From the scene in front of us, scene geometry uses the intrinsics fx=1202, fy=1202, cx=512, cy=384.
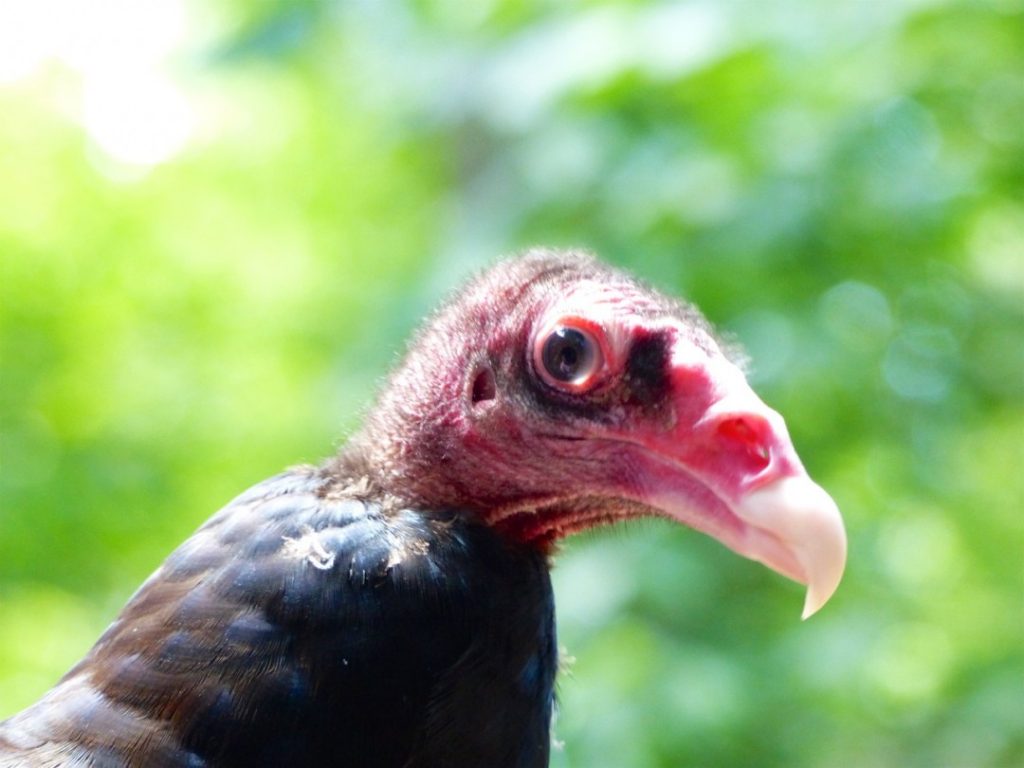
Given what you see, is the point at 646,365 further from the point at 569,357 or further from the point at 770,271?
the point at 770,271

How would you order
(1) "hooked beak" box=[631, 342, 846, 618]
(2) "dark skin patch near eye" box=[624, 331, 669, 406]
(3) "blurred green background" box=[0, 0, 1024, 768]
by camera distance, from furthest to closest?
(3) "blurred green background" box=[0, 0, 1024, 768] < (2) "dark skin patch near eye" box=[624, 331, 669, 406] < (1) "hooked beak" box=[631, 342, 846, 618]

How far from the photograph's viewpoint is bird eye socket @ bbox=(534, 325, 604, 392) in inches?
64.2

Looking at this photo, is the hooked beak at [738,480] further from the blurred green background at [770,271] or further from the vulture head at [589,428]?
the blurred green background at [770,271]

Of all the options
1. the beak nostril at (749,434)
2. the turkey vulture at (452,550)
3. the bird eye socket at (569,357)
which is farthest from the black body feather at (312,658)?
the beak nostril at (749,434)

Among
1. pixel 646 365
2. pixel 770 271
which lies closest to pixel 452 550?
pixel 646 365

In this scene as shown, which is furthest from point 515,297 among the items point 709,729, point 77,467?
point 77,467

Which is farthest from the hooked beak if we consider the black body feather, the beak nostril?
the black body feather

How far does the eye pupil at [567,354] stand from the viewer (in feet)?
5.36

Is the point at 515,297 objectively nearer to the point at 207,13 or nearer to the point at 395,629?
the point at 395,629

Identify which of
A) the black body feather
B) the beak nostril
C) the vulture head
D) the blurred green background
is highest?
the blurred green background

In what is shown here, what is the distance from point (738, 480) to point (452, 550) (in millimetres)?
399

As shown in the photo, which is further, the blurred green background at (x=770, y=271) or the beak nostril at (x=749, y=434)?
the blurred green background at (x=770, y=271)

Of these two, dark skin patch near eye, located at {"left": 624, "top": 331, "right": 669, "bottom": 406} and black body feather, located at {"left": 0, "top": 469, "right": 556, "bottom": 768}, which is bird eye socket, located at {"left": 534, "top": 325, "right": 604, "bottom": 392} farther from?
black body feather, located at {"left": 0, "top": 469, "right": 556, "bottom": 768}

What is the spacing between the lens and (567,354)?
166cm
